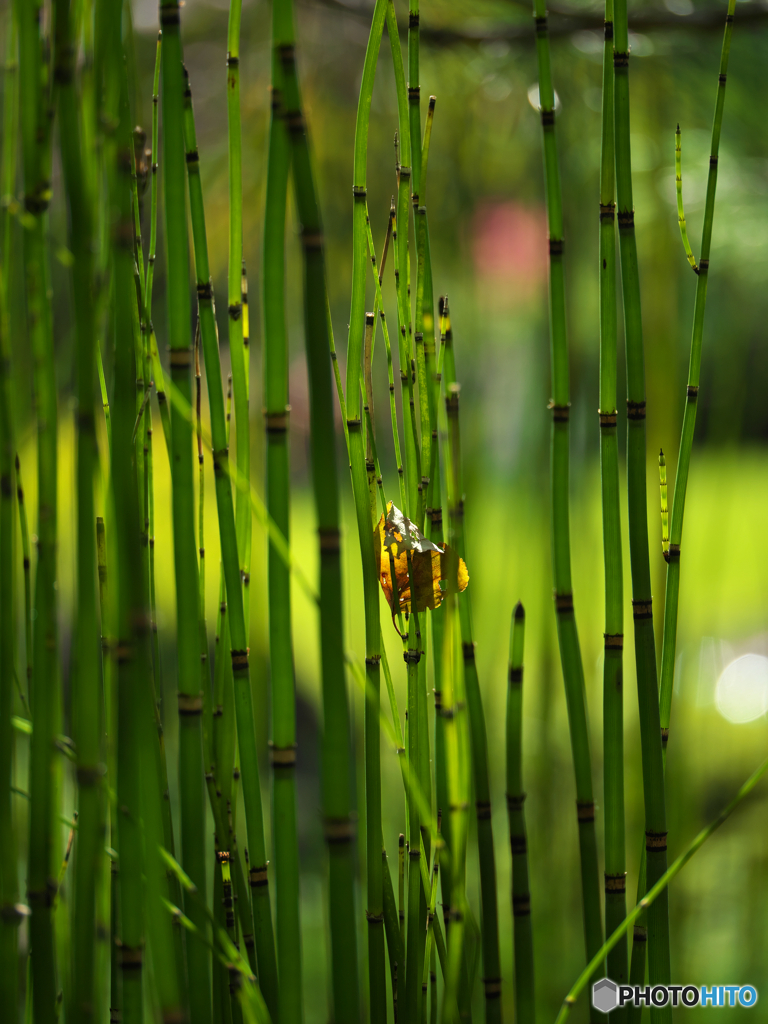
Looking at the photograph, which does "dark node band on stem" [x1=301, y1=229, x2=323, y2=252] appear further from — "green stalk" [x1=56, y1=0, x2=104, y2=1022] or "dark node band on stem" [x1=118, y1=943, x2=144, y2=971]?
"dark node band on stem" [x1=118, y1=943, x2=144, y2=971]

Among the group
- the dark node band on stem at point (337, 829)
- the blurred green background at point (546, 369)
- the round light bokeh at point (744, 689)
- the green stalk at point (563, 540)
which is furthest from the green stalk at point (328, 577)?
the round light bokeh at point (744, 689)

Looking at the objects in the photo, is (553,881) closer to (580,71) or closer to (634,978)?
(634,978)

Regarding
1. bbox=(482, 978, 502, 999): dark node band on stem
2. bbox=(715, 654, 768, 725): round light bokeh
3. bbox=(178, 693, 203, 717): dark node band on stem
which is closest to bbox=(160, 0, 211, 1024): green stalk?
bbox=(178, 693, 203, 717): dark node band on stem

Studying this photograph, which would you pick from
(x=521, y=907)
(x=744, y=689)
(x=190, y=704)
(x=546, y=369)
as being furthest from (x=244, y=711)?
(x=744, y=689)

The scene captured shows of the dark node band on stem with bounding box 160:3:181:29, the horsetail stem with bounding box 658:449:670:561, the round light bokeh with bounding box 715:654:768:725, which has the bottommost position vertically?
the horsetail stem with bounding box 658:449:670:561

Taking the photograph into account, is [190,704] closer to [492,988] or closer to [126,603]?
[126,603]

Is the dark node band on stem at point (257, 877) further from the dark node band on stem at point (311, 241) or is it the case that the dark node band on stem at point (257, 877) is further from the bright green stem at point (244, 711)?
the dark node band on stem at point (311, 241)
